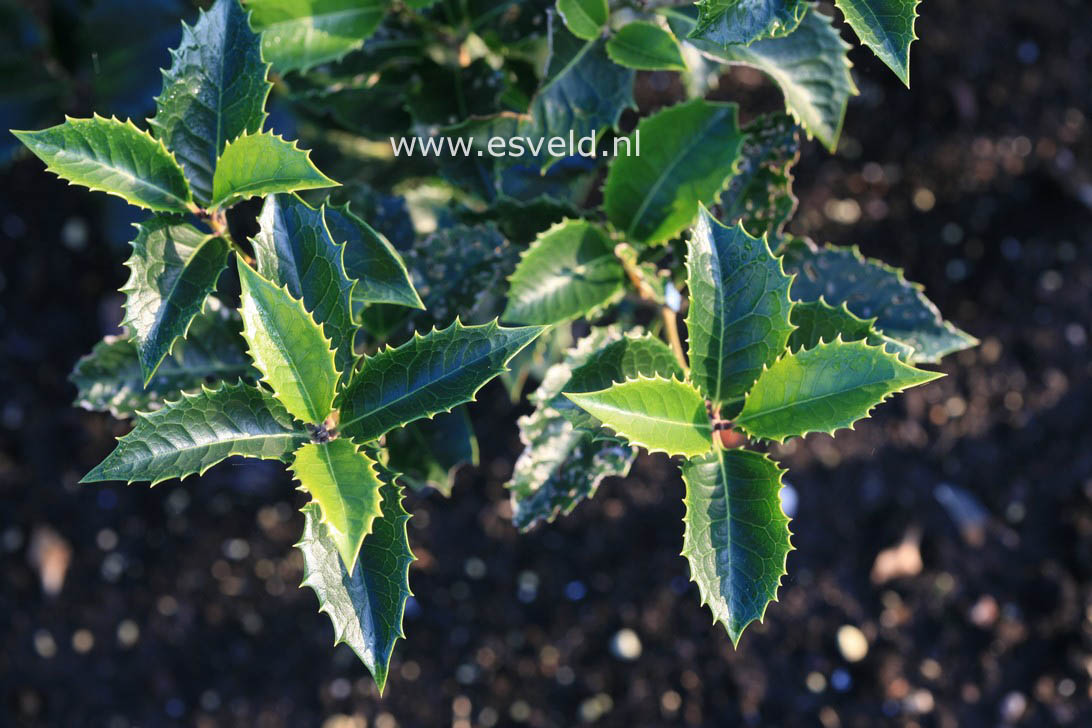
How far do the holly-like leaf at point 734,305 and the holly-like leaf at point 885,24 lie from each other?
Answer: 21 centimetres

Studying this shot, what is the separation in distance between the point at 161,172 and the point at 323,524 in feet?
1.29

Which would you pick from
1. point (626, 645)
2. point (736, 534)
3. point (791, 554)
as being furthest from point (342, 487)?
point (791, 554)

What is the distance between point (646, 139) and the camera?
109 cm

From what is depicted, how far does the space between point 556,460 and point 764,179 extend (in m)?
0.46

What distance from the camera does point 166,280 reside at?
3.08 feet

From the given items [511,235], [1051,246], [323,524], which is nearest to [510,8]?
[511,235]

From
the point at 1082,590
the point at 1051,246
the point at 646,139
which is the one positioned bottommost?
the point at 1082,590

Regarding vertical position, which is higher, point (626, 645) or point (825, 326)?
point (825, 326)

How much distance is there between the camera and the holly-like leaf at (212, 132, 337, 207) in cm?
87

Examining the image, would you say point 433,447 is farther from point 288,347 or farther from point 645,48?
point 645,48

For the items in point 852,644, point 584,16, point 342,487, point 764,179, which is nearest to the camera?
point 342,487

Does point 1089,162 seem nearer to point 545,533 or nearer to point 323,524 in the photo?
point 545,533

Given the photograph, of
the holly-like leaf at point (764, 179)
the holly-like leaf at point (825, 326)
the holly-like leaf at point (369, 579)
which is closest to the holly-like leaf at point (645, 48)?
the holly-like leaf at point (764, 179)

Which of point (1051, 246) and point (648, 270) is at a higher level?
point (648, 270)
